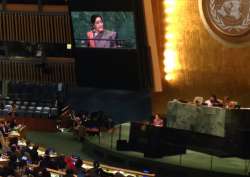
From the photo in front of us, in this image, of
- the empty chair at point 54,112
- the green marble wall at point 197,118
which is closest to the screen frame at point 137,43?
the green marble wall at point 197,118

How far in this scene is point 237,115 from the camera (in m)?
16.7

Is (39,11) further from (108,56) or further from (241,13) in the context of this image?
(241,13)

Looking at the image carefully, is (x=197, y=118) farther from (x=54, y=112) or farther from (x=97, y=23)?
(x=54, y=112)

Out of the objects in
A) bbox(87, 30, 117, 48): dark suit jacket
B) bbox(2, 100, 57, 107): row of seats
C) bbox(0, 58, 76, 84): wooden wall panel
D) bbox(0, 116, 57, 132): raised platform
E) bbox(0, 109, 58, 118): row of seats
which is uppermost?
bbox(87, 30, 117, 48): dark suit jacket

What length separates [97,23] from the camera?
2217 cm

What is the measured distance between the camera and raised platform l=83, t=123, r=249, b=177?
17219 mm

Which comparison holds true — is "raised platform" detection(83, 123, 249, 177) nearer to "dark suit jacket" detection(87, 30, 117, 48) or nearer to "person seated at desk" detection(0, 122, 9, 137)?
"person seated at desk" detection(0, 122, 9, 137)

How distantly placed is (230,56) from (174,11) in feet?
8.88

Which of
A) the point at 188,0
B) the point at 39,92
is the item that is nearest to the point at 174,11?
the point at 188,0

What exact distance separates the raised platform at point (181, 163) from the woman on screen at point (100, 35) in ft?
11.9

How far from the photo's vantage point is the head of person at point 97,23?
22.1 metres

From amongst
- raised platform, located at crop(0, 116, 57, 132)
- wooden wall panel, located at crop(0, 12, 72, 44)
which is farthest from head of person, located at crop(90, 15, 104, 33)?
raised platform, located at crop(0, 116, 57, 132)

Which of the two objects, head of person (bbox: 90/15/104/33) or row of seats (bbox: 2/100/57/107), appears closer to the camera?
head of person (bbox: 90/15/104/33)

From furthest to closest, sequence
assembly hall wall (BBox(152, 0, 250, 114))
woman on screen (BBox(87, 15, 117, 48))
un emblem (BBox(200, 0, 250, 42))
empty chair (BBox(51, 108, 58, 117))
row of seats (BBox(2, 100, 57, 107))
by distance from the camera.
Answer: row of seats (BBox(2, 100, 57, 107))
empty chair (BBox(51, 108, 58, 117))
woman on screen (BBox(87, 15, 117, 48))
assembly hall wall (BBox(152, 0, 250, 114))
un emblem (BBox(200, 0, 250, 42))
